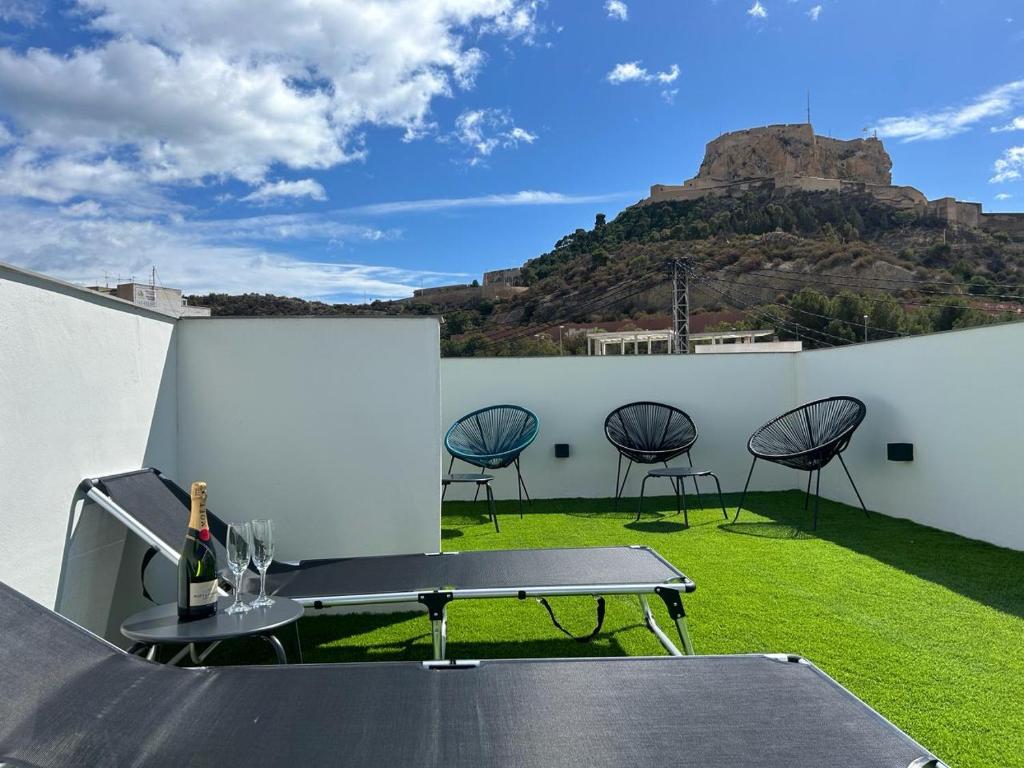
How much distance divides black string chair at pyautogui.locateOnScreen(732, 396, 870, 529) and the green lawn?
0.63 metres

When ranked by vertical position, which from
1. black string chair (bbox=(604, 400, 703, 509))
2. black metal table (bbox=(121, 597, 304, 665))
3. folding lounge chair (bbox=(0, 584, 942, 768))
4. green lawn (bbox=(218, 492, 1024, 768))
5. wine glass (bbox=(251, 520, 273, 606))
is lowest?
green lawn (bbox=(218, 492, 1024, 768))

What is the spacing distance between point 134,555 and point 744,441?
6.24m

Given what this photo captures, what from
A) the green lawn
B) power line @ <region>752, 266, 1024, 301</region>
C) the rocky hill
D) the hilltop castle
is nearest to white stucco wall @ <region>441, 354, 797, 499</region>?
the green lawn

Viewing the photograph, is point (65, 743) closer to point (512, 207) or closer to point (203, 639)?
point (203, 639)

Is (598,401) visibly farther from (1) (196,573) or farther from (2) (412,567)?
(1) (196,573)

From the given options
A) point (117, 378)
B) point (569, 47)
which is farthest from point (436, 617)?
point (569, 47)

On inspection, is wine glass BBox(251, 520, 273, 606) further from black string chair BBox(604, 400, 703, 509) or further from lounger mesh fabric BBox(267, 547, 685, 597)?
black string chair BBox(604, 400, 703, 509)

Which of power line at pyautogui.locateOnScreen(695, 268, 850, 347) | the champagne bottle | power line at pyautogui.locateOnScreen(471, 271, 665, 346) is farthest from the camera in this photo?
power line at pyautogui.locateOnScreen(471, 271, 665, 346)

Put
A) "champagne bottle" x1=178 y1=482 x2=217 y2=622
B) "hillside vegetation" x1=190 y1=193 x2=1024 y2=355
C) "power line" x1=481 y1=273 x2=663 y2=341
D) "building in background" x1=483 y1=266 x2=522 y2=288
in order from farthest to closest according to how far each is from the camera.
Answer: "building in background" x1=483 y1=266 x2=522 y2=288 < "power line" x1=481 y1=273 x2=663 y2=341 < "hillside vegetation" x1=190 y1=193 x2=1024 y2=355 < "champagne bottle" x1=178 y1=482 x2=217 y2=622

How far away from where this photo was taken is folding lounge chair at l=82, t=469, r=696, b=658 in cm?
253

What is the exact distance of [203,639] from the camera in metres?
1.82

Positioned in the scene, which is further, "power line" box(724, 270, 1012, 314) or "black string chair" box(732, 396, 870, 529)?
"power line" box(724, 270, 1012, 314)

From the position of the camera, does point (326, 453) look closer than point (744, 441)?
Yes

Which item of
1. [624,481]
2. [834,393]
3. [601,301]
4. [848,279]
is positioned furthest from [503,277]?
[834,393]
